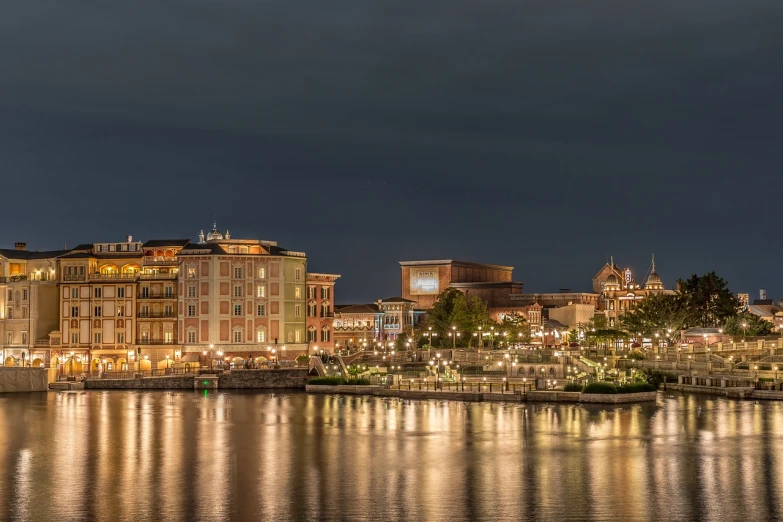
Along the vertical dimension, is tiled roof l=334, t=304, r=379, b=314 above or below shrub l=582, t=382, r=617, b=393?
above

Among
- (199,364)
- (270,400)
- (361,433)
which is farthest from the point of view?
(199,364)

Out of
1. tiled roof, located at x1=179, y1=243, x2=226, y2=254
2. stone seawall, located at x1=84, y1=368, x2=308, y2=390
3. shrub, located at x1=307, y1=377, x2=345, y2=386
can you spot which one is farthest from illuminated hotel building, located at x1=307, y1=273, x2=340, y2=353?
shrub, located at x1=307, y1=377, x2=345, y2=386

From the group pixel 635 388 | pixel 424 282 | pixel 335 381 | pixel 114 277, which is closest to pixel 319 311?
pixel 114 277

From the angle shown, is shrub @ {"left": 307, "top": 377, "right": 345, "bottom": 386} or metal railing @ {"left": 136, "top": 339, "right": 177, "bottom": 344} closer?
shrub @ {"left": 307, "top": 377, "right": 345, "bottom": 386}

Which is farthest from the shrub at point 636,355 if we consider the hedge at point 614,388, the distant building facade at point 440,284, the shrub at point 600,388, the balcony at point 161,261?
the distant building facade at point 440,284

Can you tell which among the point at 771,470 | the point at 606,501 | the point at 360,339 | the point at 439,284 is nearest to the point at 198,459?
the point at 606,501

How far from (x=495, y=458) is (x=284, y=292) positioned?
64.9 meters

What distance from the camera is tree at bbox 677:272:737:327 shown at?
13688cm

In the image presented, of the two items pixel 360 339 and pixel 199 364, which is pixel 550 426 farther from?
pixel 360 339

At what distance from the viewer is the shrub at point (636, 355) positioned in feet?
342

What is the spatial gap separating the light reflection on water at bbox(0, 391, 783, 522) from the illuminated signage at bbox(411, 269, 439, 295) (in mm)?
108274

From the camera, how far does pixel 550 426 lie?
61750 millimetres

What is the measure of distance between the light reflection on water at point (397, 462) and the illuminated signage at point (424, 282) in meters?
108

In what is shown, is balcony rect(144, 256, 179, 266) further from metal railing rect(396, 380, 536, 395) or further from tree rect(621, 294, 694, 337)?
tree rect(621, 294, 694, 337)
